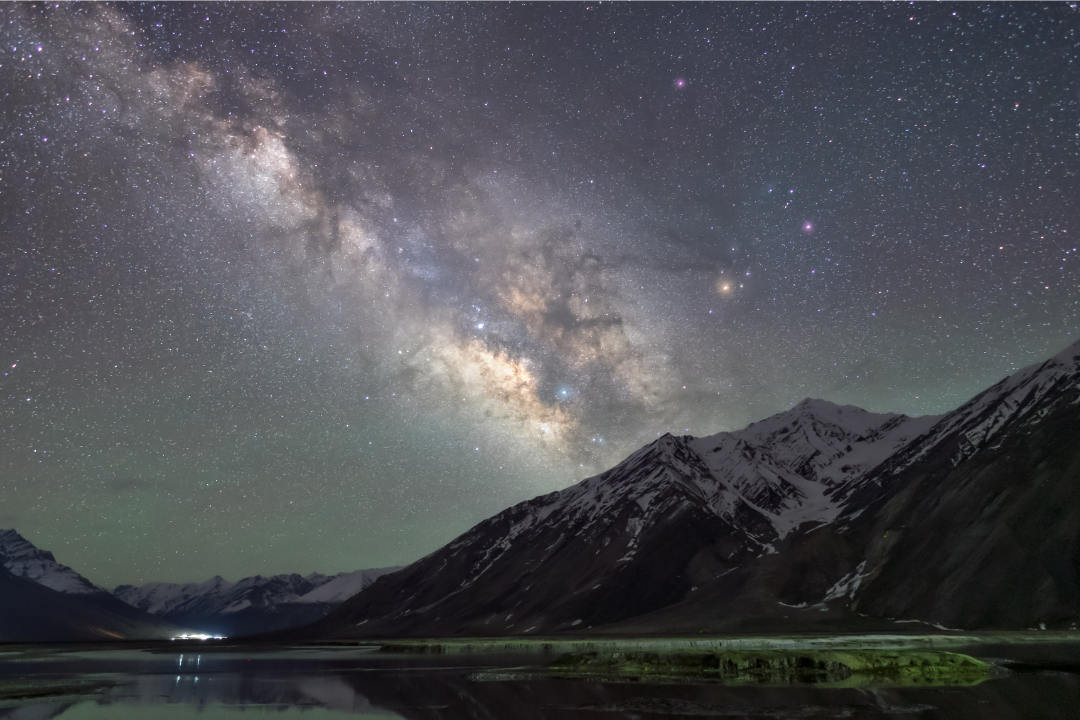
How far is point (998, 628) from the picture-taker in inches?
6211

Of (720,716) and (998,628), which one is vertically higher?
(720,716)

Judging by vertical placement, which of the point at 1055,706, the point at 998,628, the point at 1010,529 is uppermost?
the point at 1010,529

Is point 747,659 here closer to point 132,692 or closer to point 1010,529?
point 132,692

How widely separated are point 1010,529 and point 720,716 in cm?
19618

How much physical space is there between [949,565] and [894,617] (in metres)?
22.7

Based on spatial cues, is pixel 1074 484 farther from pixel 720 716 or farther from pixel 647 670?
pixel 720 716

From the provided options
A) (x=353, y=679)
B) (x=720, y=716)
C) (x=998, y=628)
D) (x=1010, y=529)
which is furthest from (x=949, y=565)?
(x=720, y=716)

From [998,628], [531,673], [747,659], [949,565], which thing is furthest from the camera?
[949,565]

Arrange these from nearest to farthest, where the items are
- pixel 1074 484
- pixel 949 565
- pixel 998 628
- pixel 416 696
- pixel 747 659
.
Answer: pixel 416 696
pixel 747 659
pixel 998 628
pixel 1074 484
pixel 949 565

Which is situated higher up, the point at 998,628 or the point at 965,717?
the point at 965,717

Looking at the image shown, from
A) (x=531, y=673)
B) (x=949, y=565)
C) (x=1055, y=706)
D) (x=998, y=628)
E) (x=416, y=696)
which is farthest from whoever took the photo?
(x=949, y=565)

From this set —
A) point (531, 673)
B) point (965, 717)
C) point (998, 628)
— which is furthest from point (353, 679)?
point (998, 628)

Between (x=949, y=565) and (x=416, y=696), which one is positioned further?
(x=949, y=565)

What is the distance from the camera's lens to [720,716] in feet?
101
